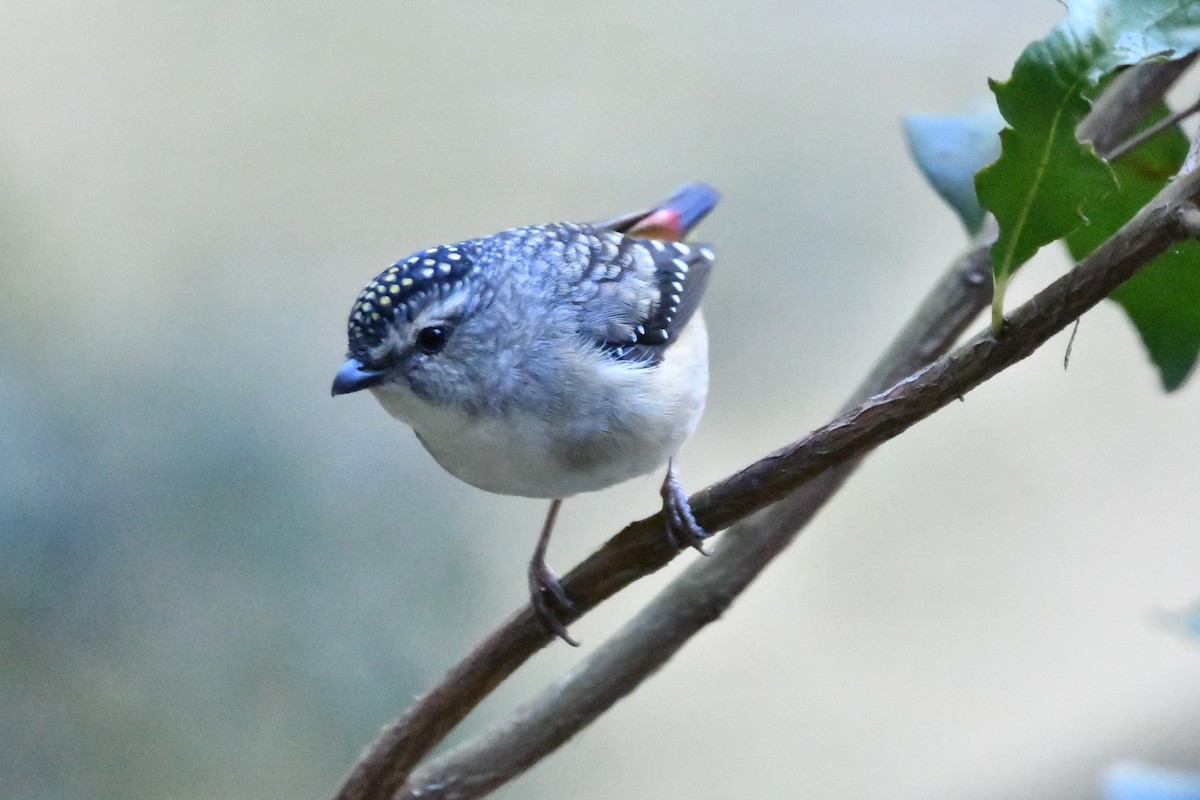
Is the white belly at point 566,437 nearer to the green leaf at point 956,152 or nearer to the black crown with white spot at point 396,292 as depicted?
the black crown with white spot at point 396,292

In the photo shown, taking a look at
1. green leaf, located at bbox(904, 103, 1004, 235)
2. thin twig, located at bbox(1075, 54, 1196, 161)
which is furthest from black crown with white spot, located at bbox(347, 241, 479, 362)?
thin twig, located at bbox(1075, 54, 1196, 161)

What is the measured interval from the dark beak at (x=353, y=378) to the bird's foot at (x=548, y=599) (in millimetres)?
369

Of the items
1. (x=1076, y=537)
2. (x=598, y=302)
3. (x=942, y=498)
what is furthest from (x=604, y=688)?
(x=1076, y=537)

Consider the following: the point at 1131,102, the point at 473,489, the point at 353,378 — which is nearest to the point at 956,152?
the point at 1131,102

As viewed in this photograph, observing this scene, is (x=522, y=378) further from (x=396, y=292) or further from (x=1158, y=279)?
(x=1158, y=279)

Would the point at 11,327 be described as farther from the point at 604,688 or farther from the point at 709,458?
the point at 709,458

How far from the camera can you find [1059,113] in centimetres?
98

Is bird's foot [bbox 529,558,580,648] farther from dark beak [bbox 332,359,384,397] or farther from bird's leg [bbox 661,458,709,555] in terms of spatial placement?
dark beak [bbox 332,359,384,397]

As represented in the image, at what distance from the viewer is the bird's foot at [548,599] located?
1413mm

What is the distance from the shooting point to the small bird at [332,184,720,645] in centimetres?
144

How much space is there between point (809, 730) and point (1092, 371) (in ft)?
5.01

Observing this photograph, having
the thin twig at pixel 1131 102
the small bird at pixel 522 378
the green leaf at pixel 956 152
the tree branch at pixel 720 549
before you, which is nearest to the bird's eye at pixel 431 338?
the small bird at pixel 522 378

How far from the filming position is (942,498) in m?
3.47

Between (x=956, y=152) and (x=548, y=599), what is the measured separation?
3.06 ft
